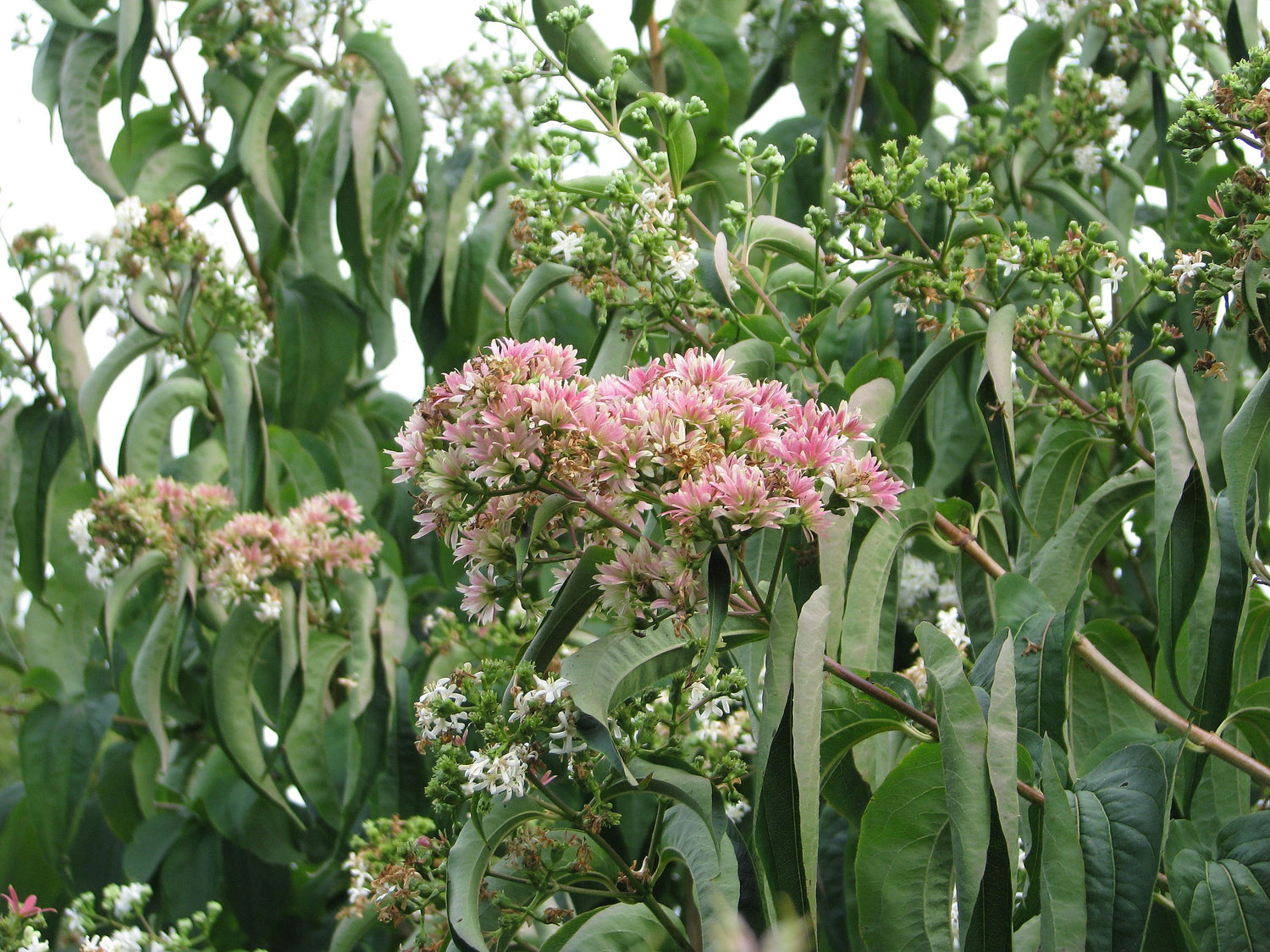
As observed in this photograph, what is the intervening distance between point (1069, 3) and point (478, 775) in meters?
2.09

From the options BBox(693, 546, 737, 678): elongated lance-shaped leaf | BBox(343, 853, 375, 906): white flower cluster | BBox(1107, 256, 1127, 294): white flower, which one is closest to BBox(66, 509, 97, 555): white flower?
BBox(343, 853, 375, 906): white flower cluster

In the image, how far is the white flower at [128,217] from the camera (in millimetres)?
2379

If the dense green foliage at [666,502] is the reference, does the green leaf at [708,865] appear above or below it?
below

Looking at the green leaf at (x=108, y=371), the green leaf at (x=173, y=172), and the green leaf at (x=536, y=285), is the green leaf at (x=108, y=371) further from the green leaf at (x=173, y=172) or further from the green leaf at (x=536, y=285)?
the green leaf at (x=536, y=285)

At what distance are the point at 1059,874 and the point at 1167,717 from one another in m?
0.35

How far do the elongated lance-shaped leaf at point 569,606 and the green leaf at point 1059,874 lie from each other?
1.29ft

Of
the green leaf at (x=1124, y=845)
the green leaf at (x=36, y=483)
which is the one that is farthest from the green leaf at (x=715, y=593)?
the green leaf at (x=36, y=483)

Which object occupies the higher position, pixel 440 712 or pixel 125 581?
pixel 125 581

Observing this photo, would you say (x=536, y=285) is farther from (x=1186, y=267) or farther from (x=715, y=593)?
(x=1186, y=267)

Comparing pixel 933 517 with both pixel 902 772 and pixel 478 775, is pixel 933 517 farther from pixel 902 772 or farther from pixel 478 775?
pixel 478 775

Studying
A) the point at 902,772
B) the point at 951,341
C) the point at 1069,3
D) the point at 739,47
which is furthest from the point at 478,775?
the point at 1069,3

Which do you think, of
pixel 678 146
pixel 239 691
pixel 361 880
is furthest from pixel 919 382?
pixel 239 691

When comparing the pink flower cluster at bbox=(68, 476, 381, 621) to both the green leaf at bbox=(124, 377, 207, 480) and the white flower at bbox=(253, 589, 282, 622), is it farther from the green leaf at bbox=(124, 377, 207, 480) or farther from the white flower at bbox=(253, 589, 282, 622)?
the green leaf at bbox=(124, 377, 207, 480)

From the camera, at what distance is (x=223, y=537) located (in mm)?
2154
